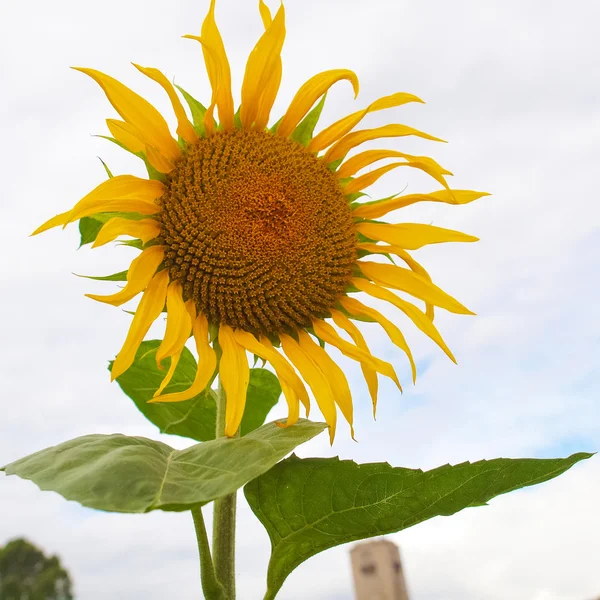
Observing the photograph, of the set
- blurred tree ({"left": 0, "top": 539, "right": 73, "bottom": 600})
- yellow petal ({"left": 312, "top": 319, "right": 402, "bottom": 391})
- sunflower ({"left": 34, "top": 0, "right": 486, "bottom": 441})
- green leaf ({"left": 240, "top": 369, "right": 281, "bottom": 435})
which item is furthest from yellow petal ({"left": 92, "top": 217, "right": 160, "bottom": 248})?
blurred tree ({"left": 0, "top": 539, "right": 73, "bottom": 600})

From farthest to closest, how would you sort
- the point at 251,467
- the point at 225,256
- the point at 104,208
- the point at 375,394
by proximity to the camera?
the point at 375,394
the point at 225,256
the point at 104,208
the point at 251,467

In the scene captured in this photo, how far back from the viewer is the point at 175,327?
1.72 meters

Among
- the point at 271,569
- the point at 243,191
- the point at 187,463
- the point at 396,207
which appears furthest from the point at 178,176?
the point at 271,569

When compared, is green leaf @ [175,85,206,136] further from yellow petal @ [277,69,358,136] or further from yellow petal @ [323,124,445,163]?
yellow petal @ [323,124,445,163]

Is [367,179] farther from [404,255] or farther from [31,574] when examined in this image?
[31,574]

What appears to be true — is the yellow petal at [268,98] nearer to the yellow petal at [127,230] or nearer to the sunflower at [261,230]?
the sunflower at [261,230]

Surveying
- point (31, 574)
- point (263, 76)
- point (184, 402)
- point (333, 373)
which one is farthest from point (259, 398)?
point (31, 574)

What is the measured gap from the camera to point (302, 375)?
1.86 meters

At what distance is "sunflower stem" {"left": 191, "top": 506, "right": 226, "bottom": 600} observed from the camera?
62.2 inches

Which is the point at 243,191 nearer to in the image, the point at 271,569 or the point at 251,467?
the point at 251,467

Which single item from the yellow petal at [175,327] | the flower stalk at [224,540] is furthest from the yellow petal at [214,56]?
the flower stalk at [224,540]

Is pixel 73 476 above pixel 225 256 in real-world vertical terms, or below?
below

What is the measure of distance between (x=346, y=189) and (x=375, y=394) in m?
0.59

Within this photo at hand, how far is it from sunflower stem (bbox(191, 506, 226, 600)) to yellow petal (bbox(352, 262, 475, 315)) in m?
0.79
